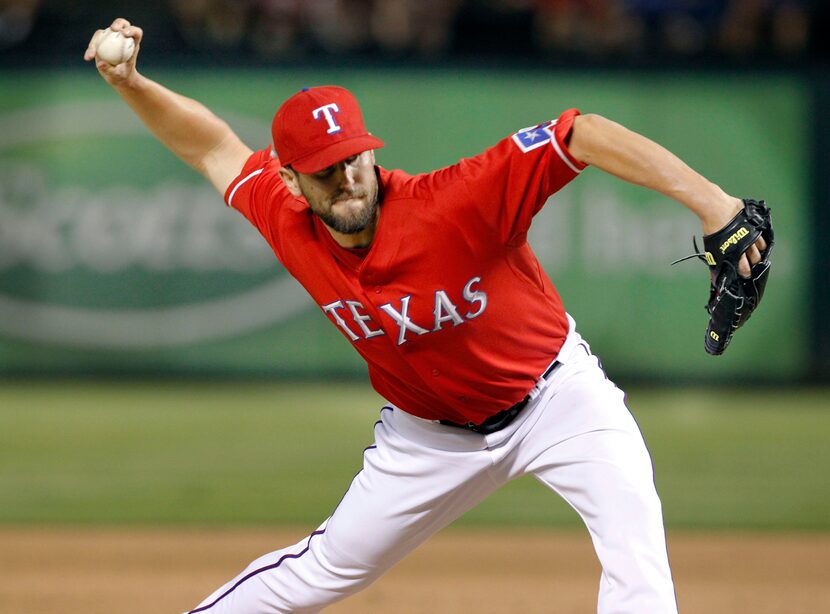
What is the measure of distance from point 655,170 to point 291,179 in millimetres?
1213

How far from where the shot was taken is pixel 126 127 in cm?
1130

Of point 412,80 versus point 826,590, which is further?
point 412,80

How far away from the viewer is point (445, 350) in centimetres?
417

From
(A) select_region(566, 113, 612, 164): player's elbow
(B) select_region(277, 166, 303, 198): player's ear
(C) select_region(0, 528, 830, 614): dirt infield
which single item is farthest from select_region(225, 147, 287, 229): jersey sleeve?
(C) select_region(0, 528, 830, 614): dirt infield

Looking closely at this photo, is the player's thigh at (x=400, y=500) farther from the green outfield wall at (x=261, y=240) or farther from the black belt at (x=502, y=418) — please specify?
the green outfield wall at (x=261, y=240)

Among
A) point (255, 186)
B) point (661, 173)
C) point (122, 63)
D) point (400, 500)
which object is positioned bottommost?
point (400, 500)

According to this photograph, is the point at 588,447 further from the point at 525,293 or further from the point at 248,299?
the point at 248,299

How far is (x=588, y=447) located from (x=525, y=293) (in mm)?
529

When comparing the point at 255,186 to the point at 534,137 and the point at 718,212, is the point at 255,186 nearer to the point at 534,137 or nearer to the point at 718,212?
the point at 534,137

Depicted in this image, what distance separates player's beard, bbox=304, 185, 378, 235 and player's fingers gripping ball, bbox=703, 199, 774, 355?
105 cm

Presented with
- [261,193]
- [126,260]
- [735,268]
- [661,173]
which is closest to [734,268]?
[735,268]

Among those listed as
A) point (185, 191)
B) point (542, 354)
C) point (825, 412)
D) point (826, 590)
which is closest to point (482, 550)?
point (826, 590)

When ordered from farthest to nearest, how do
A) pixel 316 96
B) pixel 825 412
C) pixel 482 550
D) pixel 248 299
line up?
pixel 248 299 → pixel 825 412 → pixel 482 550 → pixel 316 96

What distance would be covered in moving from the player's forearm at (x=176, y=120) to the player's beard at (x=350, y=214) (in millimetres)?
956
